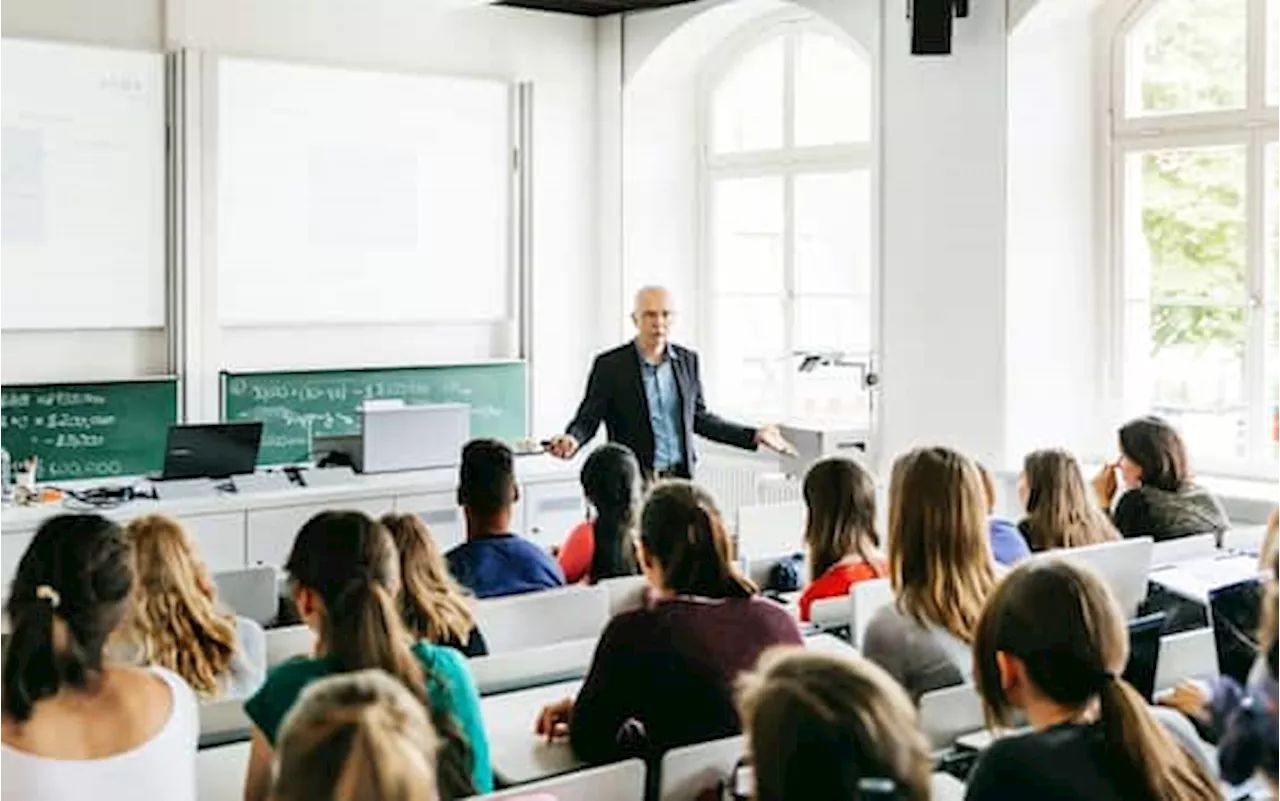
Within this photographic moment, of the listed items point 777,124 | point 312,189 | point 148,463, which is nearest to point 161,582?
point 148,463

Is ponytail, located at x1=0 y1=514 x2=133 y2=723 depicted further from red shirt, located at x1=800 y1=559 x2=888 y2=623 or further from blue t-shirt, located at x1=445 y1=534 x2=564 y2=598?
red shirt, located at x1=800 y1=559 x2=888 y2=623

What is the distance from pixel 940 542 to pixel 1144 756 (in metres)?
1.29

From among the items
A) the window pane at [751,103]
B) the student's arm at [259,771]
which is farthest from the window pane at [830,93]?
the student's arm at [259,771]

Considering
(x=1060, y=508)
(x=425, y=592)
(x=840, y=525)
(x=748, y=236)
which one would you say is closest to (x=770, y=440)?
(x=1060, y=508)

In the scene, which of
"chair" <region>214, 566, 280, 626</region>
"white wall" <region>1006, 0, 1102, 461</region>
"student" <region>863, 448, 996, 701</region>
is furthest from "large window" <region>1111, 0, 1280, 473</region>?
"chair" <region>214, 566, 280, 626</region>

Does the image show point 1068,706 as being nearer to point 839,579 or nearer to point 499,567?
point 839,579

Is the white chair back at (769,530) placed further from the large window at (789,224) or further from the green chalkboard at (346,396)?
the green chalkboard at (346,396)

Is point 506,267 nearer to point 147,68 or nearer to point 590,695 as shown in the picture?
point 147,68

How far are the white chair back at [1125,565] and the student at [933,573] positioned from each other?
50cm

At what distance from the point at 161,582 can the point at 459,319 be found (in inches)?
193

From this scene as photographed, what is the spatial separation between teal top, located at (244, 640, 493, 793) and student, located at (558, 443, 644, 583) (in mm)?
1698

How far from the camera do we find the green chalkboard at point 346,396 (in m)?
7.42

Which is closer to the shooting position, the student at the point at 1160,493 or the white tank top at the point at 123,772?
the white tank top at the point at 123,772

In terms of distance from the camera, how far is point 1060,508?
178 inches
